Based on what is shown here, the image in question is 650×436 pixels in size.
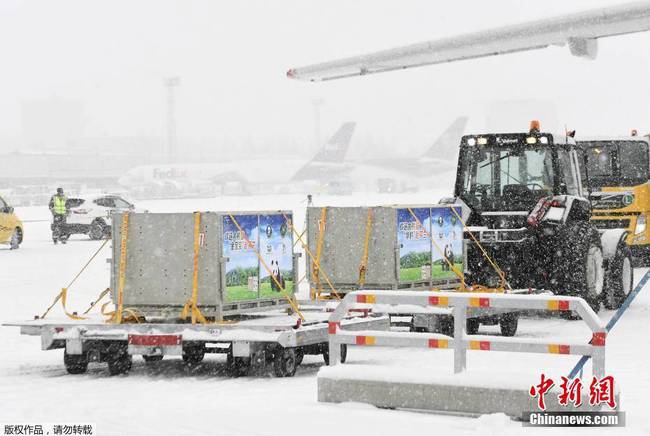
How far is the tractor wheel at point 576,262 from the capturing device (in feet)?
56.5

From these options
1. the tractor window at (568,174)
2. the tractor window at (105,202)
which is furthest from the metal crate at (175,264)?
the tractor window at (105,202)

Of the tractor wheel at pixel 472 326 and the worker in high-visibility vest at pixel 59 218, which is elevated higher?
the worker in high-visibility vest at pixel 59 218

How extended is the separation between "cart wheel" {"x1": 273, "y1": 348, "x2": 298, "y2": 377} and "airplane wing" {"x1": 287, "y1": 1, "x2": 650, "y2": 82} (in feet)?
46.7

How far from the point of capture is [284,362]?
11.5 meters

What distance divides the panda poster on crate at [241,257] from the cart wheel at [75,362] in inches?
62.2

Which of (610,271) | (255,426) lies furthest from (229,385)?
(610,271)

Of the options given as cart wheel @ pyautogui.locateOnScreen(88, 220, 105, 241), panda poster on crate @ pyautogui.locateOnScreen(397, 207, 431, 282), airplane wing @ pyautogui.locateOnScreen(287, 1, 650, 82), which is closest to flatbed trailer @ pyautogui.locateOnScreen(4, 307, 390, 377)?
panda poster on crate @ pyautogui.locateOnScreen(397, 207, 431, 282)

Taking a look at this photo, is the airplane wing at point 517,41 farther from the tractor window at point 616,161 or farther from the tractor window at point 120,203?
the tractor window at point 120,203

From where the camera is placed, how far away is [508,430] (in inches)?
327

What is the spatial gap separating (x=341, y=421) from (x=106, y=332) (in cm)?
381

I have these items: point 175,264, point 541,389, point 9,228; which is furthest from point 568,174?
point 9,228

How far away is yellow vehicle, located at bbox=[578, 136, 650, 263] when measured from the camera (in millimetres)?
24719

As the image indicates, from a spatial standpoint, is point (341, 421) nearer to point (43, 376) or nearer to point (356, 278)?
point (43, 376)

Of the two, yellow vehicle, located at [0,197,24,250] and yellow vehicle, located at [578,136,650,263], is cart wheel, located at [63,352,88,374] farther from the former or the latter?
yellow vehicle, located at [0,197,24,250]
